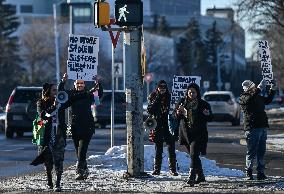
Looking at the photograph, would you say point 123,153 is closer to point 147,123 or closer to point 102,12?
point 147,123

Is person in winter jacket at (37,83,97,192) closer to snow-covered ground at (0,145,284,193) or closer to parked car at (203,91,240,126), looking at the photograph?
snow-covered ground at (0,145,284,193)

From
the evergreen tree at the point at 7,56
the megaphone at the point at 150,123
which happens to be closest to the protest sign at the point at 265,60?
the megaphone at the point at 150,123

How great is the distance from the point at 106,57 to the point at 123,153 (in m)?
70.1

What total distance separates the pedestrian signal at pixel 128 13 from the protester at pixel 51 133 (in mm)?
1817

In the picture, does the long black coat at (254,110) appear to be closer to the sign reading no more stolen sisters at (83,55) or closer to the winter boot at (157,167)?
the winter boot at (157,167)

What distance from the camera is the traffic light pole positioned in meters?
15.3

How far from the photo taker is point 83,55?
1672 centimetres

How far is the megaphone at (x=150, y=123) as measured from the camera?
15441 mm

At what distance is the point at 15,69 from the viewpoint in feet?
275

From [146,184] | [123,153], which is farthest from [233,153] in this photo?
[146,184]

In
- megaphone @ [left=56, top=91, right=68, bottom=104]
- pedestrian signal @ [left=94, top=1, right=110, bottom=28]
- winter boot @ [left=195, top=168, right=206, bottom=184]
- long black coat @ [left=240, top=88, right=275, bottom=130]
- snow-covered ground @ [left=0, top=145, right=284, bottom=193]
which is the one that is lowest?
snow-covered ground @ [left=0, top=145, right=284, bottom=193]

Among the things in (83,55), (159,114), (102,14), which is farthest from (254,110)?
(83,55)

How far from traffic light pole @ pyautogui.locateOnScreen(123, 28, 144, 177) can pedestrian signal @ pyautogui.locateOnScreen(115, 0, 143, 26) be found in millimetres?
532

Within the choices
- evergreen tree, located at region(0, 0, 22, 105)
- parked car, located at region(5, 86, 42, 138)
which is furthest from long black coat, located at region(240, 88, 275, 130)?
evergreen tree, located at region(0, 0, 22, 105)
